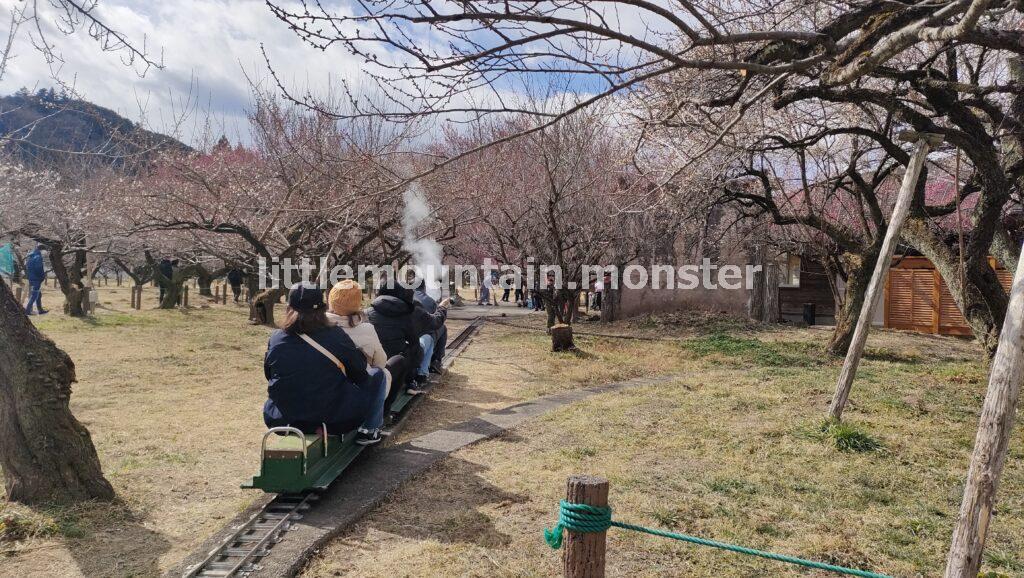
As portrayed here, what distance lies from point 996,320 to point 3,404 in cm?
1011

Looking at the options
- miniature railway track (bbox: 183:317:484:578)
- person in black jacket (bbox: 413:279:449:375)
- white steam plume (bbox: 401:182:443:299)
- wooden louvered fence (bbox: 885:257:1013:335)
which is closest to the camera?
miniature railway track (bbox: 183:317:484:578)

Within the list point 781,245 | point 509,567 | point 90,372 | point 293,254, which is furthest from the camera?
point 781,245

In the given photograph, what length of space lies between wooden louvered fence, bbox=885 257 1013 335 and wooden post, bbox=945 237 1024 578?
15575 mm

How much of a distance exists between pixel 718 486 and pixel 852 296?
8069 millimetres

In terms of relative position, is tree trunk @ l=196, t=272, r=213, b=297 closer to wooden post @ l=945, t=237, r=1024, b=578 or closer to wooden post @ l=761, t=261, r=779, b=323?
wooden post @ l=761, t=261, r=779, b=323

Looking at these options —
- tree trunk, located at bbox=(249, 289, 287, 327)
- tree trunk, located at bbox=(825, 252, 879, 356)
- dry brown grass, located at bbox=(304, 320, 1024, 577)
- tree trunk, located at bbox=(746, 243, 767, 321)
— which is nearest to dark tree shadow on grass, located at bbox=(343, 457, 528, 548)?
dry brown grass, located at bbox=(304, 320, 1024, 577)

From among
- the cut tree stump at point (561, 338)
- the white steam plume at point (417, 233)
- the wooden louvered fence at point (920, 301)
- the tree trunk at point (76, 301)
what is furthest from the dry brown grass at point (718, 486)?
the tree trunk at point (76, 301)

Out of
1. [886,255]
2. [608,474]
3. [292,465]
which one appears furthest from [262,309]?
[886,255]

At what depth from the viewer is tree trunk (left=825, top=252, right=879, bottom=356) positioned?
1133 centimetres

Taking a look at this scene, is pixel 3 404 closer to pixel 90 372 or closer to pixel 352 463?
pixel 352 463

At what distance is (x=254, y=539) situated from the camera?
12.5 feet

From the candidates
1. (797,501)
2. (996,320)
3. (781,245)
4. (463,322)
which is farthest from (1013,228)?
(463,322)

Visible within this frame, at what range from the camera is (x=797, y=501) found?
4559 mm

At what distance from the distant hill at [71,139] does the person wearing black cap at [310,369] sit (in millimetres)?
3121
